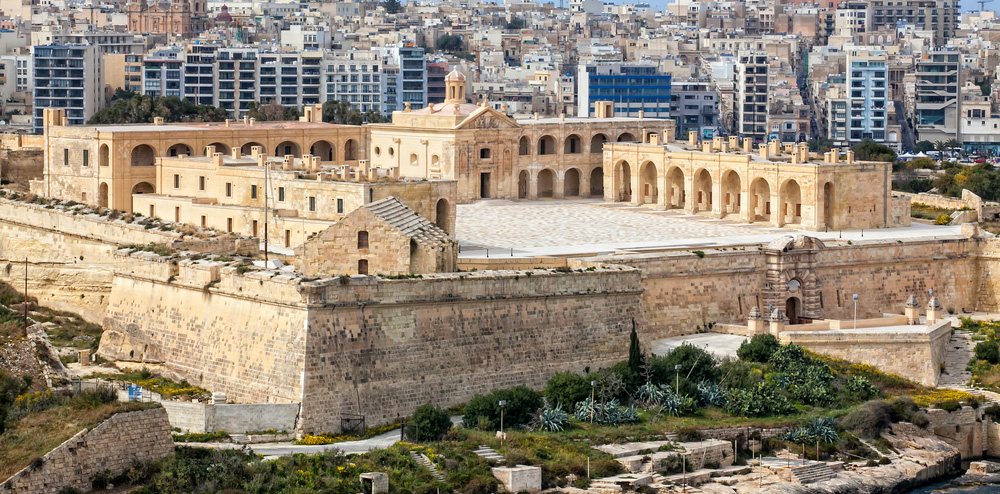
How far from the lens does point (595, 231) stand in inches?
2341

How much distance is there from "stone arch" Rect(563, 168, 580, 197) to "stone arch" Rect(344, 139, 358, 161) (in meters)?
7.84

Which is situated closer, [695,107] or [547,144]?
[547,144]

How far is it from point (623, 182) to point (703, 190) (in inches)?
159

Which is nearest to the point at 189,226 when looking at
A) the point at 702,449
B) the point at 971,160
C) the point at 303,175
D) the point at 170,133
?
the point at 303,175

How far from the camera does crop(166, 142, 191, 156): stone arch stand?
63.0 m

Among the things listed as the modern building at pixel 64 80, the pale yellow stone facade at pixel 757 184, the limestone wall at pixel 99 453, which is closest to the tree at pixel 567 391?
the limestone wall at pixel 99 453

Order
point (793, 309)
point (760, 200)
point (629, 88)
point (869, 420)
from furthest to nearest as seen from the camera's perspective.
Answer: point (629, 88), point (760, 200), point (793, 309), point (869, 420)

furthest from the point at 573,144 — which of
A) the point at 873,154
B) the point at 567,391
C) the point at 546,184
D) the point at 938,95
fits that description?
the point at 938,95

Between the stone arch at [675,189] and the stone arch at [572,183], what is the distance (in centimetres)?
498

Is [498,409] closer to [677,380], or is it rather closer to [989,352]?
[677,380]

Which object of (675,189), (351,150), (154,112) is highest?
(154,112)

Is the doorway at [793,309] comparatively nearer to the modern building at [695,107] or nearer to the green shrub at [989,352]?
the green shrub at [989,352]

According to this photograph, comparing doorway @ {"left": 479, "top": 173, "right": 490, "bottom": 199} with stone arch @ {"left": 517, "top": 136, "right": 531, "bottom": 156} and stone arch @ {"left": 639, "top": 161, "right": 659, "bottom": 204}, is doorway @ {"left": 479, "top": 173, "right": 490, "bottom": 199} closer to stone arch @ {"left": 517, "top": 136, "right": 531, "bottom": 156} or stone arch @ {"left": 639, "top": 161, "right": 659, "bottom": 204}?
stone arch @ {"left": 517, "top": 136, "right": 531, "bottom": 156}

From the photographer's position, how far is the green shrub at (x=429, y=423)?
41.8 m
